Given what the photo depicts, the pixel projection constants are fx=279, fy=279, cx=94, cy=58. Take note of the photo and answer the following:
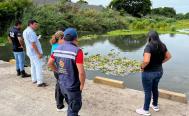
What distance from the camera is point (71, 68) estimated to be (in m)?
3.91

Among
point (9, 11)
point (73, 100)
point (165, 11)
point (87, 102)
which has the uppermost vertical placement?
point (165, 11)

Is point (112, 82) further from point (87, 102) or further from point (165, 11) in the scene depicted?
point (165, 11)

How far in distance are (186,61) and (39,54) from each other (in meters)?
8.61

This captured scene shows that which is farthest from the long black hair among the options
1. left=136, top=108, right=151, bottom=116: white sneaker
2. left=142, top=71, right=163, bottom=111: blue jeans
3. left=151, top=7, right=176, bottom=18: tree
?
left=151, top=7, right=176, bottom=18: tree

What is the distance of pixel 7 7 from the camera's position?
2455cm

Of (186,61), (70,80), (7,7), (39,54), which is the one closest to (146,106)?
(70,80)

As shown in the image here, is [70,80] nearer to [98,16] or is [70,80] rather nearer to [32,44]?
[32,44]

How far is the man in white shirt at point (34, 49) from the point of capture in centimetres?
666

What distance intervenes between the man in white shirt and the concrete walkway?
29cm

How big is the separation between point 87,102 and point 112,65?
631 centimetres

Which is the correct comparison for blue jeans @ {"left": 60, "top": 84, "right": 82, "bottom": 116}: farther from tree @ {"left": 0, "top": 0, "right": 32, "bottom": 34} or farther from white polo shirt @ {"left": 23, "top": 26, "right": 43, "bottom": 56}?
tree @ {"left": 0, "top": 0, "right": 32, "bottom": 34}

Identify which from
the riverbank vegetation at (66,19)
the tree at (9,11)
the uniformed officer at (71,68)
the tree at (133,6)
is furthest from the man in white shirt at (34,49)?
the tree at (133,6)

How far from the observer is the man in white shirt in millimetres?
6660

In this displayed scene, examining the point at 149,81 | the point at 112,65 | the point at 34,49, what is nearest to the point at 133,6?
the point at 112,65
